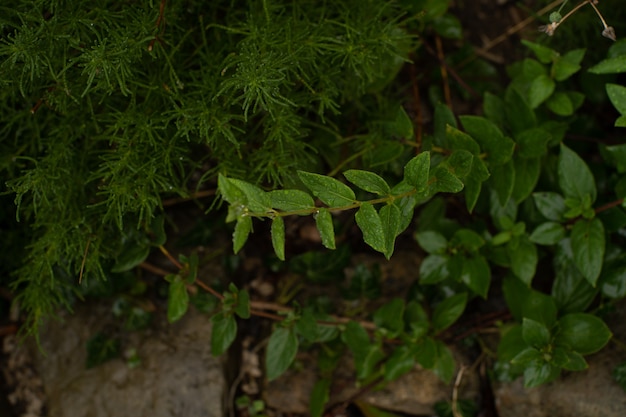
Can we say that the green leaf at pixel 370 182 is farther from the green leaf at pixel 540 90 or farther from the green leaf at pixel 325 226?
the green leaf at pixel 540 90

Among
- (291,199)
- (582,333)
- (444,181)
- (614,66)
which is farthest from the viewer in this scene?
(582,333)

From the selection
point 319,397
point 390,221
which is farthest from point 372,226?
point 319,397

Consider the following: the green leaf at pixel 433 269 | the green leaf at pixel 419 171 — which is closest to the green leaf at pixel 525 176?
the green leaf at pixel 433 269

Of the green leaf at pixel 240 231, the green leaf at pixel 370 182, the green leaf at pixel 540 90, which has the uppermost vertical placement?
the green leaf at pixel 540 90

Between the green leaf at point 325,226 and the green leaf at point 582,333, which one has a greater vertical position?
the green leaf at point 325,226

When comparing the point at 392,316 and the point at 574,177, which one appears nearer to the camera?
the point at 574,177

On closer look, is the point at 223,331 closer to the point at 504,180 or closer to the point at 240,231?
the point at 240,231

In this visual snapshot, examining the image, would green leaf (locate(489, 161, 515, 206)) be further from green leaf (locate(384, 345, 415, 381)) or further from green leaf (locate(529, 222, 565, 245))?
green leaf (locate(384, 345, 415, 381))

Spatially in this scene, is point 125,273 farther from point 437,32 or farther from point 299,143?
point 437,32
